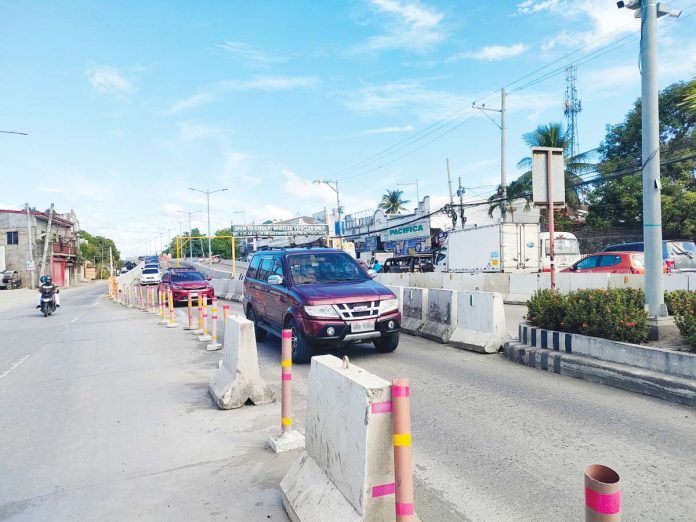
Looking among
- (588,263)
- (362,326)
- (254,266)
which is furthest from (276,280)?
(588,263)

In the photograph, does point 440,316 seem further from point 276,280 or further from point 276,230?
point 276,230

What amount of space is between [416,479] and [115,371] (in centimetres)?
639

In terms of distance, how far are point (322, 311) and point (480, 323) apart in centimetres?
311

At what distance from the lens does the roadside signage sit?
60.1 meters

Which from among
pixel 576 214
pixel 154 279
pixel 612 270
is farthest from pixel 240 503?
→ pixel 154 279

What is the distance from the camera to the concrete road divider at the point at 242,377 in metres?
6.08

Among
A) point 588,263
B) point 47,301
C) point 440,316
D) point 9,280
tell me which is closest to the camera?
point 440,316

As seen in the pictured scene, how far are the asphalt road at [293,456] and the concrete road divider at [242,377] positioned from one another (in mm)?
155

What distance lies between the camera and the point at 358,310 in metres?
8.05

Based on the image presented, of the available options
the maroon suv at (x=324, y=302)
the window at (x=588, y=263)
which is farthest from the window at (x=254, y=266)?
the window at (x=588, y=263)

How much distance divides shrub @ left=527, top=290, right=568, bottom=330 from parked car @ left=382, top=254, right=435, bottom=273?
22.8m

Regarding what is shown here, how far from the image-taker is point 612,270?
54.5 feet

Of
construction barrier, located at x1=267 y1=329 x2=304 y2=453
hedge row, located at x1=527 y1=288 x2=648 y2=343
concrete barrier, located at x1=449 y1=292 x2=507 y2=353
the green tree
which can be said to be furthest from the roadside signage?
construction barrier, located at x1=267 y1=329 x2=304 y2=453

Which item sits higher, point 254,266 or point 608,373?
point 254,266
